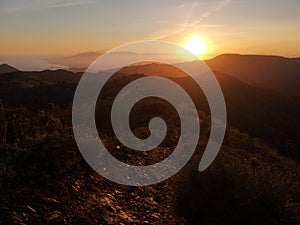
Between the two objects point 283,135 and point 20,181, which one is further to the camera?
point 283,135

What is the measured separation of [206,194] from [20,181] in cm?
278

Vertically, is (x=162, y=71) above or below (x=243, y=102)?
above

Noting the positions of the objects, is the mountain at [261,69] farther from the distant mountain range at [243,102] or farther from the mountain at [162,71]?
the distant mountain range at [243,102]

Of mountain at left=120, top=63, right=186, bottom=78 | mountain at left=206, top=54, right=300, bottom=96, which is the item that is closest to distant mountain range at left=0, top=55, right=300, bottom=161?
mountain at left=120, top=63, right=186, bottom=78

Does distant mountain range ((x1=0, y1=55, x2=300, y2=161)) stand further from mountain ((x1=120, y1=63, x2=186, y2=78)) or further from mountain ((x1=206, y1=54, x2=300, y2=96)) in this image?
mountain ((x1=206, y1=54, x2=300, y2=96))

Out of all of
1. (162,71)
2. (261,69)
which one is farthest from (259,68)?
(162,71)

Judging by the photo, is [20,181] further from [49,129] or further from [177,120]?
[177,120]

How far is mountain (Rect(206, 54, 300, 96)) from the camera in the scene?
352ft

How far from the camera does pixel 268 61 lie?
5689 inches

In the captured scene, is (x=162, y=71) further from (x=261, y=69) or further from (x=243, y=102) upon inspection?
(x=261, y=69)

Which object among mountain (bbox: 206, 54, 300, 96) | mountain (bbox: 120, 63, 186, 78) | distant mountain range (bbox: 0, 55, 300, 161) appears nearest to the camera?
distant mountain range (bbox: 0, 55, 300, 161)

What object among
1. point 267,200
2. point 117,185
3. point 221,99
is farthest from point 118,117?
point 221,99

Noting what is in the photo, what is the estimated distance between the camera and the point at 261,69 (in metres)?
→ 134

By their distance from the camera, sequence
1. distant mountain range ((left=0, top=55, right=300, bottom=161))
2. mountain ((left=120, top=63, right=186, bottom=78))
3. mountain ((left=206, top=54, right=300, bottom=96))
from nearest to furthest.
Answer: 1. distant mountain range ((left=0, top=55, right=300, bottom=161))
2. mountain ((left=120, top=63, right=186, bottom=78))
3. mountain ((left=206, top=54, right=300, bottom=96))
